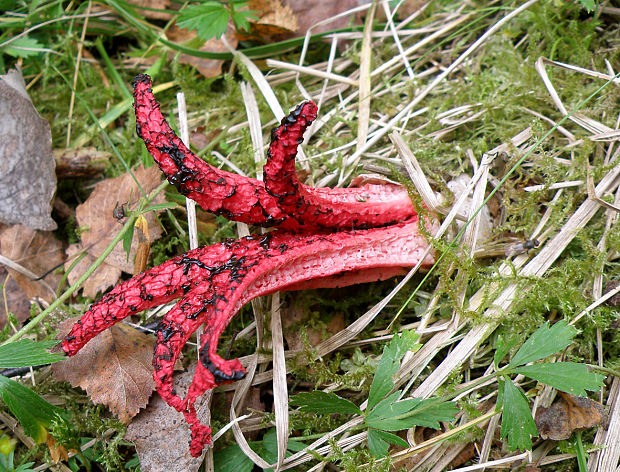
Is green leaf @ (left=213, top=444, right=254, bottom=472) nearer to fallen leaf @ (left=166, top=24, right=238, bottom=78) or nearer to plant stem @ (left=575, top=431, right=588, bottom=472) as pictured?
plant stem @ (left=575, top=431, right=588, bottom=472)

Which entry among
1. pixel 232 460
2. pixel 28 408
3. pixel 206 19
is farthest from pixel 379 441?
pixel 206 19

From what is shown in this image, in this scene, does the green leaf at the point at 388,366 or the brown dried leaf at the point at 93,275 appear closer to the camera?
the green leaf at the point at 388,366

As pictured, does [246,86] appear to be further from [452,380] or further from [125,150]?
[452,380]

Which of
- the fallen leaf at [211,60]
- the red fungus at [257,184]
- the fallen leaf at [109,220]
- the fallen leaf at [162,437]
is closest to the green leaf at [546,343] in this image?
the red fungus at [257,184]

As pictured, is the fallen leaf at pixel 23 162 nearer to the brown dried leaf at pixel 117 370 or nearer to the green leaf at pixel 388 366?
the brown dried leaf at pixel 117 370

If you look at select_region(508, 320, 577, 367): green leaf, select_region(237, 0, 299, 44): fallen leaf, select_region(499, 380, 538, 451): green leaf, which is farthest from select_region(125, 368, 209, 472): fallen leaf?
select_region(237, 0, 299, 44): fallen leaf

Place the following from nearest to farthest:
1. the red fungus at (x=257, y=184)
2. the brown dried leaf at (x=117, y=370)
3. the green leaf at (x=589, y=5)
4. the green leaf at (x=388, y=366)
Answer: the red fungus at (x=257, y=184)
the green leaf at (x=388, y=366)
the brown dried leaf at (x=117, y=370)
the green leaf at (x=589, y=5)

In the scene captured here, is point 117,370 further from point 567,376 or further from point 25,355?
point 567,376
